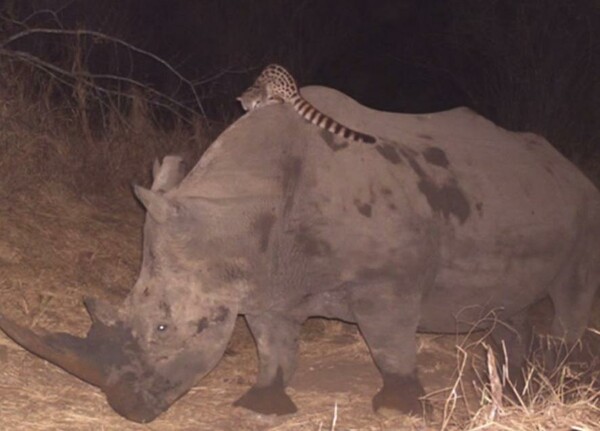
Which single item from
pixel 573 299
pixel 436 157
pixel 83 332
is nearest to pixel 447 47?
pixel 573 299

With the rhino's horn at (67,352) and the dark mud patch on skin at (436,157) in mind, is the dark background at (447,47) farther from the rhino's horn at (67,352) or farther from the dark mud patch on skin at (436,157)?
the rhino's horn at (67,352)

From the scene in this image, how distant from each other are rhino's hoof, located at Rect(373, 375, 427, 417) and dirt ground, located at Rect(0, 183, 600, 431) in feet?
0.20

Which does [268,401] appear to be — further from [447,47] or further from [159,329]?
[447,47]

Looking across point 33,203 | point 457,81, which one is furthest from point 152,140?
point 457,81

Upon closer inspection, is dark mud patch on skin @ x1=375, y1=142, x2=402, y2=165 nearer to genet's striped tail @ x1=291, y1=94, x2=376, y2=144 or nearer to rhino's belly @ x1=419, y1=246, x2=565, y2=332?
genet's striped tail @ x1=291, y1=94, x2=376, y2=144

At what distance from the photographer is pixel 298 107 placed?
630cm

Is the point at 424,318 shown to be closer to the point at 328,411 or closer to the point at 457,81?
the point at 328,411

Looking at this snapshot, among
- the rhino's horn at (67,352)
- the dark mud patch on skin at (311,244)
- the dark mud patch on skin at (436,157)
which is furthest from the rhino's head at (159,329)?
the dark mud patch on skin at (436,157)

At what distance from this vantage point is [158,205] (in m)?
5.41

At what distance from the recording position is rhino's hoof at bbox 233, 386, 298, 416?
6191 millimetres

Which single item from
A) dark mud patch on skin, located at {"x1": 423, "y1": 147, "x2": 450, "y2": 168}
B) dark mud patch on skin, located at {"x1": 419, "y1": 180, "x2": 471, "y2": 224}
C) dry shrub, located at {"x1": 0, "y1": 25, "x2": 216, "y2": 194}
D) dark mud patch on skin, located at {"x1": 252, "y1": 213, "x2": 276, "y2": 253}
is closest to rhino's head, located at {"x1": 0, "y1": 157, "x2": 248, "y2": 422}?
dark mud patch on skin, located at {"x1": 252, "y1": 213, "x2": 276, "y2": 253}

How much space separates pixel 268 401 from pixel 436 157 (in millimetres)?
1663

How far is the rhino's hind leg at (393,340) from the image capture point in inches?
233

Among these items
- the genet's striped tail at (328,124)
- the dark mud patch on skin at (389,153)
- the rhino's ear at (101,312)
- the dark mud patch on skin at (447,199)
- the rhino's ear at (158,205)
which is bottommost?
the rhino's ear at (101,312)
